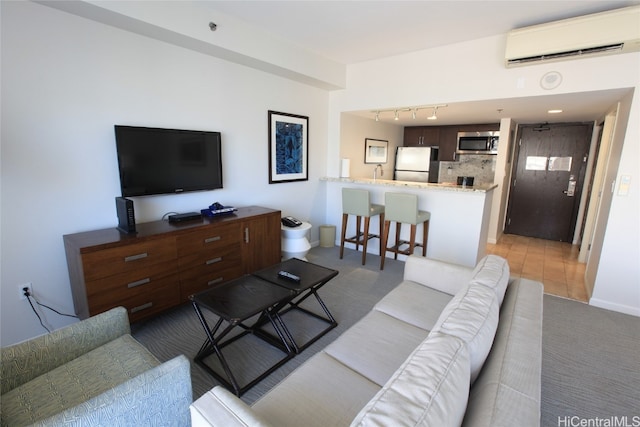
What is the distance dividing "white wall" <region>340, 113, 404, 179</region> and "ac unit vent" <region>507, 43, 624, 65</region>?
2284mm

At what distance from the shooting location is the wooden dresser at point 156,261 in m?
2.16

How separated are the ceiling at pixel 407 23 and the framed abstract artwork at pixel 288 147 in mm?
902

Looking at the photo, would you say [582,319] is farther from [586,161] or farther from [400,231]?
[586,161]

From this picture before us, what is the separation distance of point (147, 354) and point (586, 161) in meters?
6.56

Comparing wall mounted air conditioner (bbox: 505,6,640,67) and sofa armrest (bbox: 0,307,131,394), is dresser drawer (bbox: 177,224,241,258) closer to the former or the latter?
sofa armrest (bbox: 0,307,131,394)

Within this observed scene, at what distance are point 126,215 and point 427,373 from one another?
2406 mm

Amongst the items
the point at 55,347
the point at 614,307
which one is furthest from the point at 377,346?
the point at 614,307

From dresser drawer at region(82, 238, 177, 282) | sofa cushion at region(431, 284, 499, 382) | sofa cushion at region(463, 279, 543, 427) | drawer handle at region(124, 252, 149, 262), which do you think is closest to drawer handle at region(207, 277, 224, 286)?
dresser drawer at region(82, 238, 177, 282)

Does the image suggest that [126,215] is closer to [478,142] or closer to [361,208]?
[361,208]

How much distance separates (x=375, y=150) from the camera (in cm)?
567

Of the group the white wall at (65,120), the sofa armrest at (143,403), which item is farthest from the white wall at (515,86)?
the sofa armrest at (143,403)

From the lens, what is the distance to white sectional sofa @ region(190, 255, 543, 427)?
34.2 inches

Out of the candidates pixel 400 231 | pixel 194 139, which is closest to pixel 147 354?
pixel 194 139

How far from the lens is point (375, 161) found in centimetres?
570
